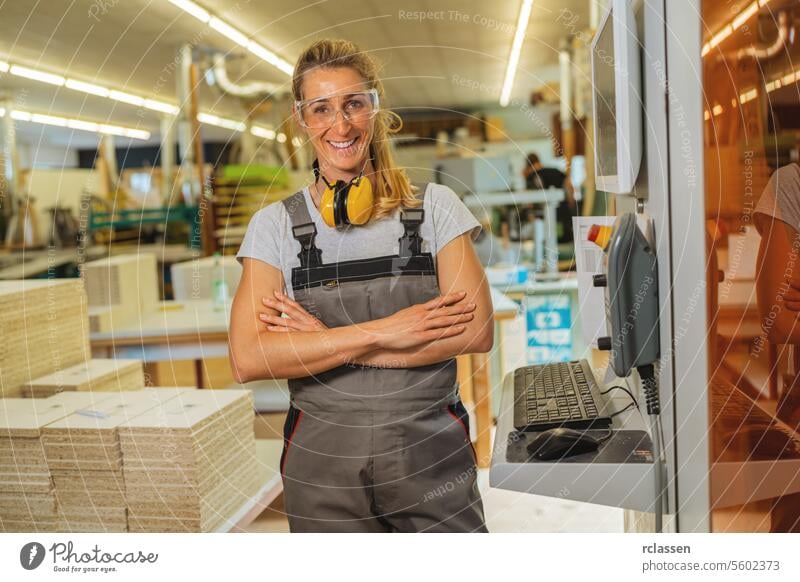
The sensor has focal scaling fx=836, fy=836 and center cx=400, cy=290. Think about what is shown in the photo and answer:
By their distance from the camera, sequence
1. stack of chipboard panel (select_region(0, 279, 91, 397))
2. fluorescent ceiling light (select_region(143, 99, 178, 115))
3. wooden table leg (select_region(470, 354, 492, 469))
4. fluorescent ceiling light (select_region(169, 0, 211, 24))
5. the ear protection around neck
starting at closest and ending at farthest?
the ear protection around neck, stack of chipboard panel (select_region(0, 279, 91, 397)), fluorescent ceiling light (select_region(169, 0, 211, 24)), wooden table leg (select_region(470, 354, 492, 469)), fluorescent ceiling light (select_region(143, 99, 178, 115))

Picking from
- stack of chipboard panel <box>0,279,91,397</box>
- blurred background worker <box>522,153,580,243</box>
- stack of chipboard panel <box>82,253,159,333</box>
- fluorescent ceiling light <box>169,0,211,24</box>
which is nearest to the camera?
stack of chipboard panel <box>0,279,91,397</box>

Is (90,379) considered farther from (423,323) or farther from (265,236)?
(423,323)

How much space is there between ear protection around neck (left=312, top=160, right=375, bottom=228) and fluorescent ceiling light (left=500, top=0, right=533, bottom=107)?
265cm

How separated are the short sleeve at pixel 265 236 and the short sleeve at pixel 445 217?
10.6 inches

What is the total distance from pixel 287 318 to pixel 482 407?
6.90ft

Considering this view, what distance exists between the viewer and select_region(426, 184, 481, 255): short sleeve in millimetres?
1472

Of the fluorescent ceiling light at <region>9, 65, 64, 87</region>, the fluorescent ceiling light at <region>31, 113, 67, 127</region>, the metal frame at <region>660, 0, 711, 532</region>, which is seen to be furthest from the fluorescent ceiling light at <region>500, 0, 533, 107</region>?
the fluorescent ceiling light at <region>31, 113, 67, 127</region>

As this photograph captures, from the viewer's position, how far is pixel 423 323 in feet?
4.66

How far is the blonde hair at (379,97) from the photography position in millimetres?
1469

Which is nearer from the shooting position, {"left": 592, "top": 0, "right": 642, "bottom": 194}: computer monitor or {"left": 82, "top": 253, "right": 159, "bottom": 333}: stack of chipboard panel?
{"left": 592, "top": 0, "right": 642, "bottom": 194}: computer monitor

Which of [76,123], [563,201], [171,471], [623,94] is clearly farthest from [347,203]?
[76,123]

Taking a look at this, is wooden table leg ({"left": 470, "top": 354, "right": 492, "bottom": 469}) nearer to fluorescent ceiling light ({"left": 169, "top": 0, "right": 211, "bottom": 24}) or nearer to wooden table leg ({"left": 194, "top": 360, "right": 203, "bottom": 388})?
wooden table leg ({"left": 194, "top": 360, "right": 203, "bottom": 388})
